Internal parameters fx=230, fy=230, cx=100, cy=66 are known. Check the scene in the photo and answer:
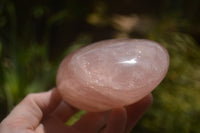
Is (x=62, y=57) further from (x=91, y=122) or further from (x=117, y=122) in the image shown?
(x=117, y=122)

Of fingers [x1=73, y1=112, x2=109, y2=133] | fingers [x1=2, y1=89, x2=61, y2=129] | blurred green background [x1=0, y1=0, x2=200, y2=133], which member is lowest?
blurred green background [x1=0, y1=0, x2=200, y2=133]

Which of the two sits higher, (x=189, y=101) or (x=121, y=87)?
(x=121, y=87)

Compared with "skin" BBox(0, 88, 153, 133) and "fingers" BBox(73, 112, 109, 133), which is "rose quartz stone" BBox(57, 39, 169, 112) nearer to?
"skin" BBox(0, 88, 153, 133)

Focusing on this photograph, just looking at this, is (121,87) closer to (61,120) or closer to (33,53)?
(61,120)

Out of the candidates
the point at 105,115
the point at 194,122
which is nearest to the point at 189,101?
the point at 194,122

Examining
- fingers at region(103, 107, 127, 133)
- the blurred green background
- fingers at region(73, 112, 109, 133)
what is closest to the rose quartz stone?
fingers at region(103, 107, 127, 133)

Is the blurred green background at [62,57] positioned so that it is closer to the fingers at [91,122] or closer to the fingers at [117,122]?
the fingers at [91,122]
